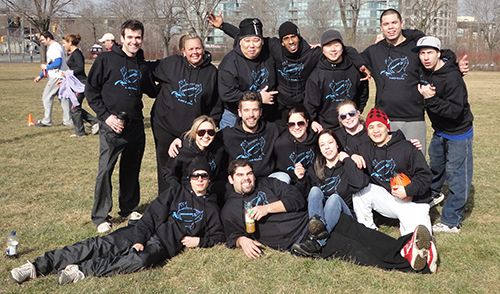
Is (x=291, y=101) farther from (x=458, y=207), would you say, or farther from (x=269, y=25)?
(x=269, y=25)

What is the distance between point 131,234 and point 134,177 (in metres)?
1.36

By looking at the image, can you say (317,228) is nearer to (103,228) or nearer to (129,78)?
(103,228)

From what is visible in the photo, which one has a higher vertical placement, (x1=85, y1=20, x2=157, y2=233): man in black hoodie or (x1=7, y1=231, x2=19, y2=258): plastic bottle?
(x1=85, y1=20, x2=157, y2=233): man in black hoodie

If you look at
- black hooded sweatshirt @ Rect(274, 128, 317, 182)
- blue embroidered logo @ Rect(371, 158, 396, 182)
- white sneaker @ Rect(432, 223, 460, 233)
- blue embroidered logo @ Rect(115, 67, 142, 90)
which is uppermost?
blue embroidered logo @ Rect(115, 67, 142, 90)

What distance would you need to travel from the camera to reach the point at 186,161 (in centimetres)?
549

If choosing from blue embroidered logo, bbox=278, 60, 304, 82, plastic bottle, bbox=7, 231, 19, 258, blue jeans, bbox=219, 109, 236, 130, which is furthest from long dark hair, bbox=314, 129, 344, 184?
plastic bottle, bbox=7, 231, 19, 258

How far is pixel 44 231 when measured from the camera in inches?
225

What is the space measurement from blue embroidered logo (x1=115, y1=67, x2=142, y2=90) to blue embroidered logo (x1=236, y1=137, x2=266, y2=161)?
1.56 m

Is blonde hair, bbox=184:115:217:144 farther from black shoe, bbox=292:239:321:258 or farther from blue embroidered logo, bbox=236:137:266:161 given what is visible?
black shoe, bbox=292:239:321:258

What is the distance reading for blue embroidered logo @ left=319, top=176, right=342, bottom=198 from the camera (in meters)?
5.39

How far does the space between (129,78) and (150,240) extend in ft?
6.77

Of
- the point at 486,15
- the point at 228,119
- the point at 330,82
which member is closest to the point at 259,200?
the point at 228,119

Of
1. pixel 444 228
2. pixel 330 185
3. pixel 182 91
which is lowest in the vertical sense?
pixel 444 228

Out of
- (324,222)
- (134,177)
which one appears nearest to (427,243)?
(324,222)
